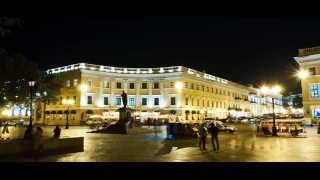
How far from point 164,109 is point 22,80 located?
32657 mm

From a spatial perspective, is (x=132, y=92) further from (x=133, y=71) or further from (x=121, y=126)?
(x=121, y=126)

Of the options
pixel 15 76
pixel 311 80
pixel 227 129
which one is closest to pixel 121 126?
pixel 227 129

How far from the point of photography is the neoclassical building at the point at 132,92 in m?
56.3

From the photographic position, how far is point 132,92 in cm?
6150

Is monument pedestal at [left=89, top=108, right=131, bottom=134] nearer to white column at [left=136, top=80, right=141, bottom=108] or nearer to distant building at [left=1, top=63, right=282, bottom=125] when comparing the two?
distant building at [left=1, top=63, right=282, bottom=125]

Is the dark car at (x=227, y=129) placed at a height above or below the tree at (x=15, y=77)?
below

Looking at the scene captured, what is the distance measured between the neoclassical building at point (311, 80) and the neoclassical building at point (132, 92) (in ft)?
72.2

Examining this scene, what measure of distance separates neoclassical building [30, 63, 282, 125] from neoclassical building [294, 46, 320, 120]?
21996 millimetres

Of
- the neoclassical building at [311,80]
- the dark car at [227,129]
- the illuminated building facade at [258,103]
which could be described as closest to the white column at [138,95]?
the neoclassical building at [311,80]

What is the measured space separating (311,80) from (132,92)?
3486 cm

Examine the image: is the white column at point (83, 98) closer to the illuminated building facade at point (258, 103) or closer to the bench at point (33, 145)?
the bench at point (33, 145)
